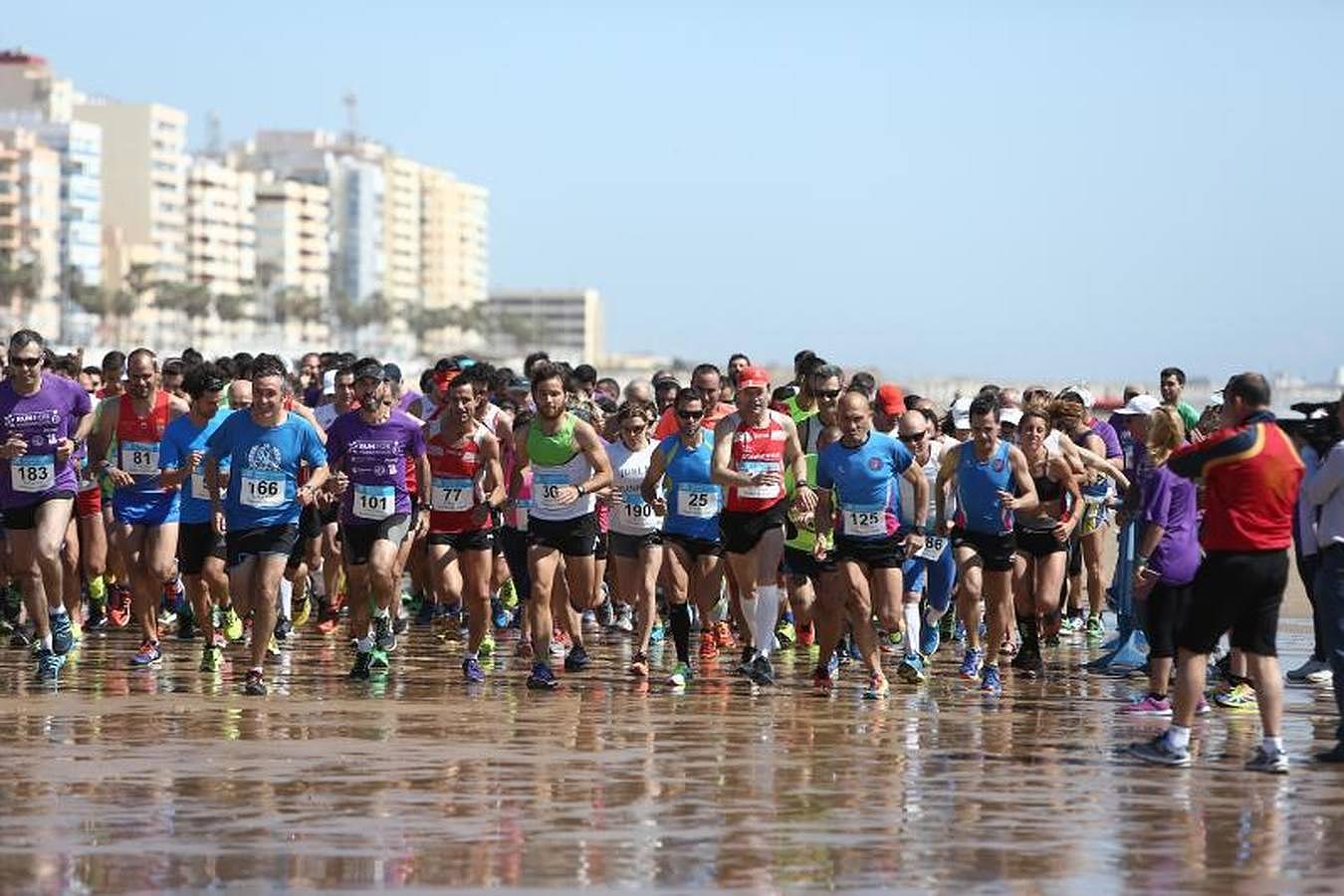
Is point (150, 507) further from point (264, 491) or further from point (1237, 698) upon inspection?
point (1237, 698)

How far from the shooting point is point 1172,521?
15.0 metres

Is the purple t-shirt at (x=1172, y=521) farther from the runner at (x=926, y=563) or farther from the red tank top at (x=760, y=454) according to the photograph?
the red tank top at (x=760, y=454)

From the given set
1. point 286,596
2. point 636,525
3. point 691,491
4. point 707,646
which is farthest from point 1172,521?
point 286,596

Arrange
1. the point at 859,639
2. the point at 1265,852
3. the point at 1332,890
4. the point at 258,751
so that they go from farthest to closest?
1. the point at 859,639
2. the point at 258,751
3. the point at 1265,852
4. the point at 1332,890

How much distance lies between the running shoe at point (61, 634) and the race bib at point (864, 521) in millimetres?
4478

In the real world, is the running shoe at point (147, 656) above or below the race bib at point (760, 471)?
below

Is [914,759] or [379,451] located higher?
[379,451]

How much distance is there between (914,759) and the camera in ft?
42.4

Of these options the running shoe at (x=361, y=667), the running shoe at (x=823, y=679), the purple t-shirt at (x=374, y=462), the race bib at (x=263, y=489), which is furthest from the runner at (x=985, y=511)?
the race bib at (x=263, y=489)

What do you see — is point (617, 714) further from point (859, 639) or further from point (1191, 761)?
point (1191, 761)

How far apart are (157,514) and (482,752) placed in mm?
5236

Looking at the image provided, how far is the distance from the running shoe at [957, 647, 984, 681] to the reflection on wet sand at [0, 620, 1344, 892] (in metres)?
0.63

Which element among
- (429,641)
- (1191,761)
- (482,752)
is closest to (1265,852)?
(1191,761)

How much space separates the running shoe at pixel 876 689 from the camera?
15.8 meters
